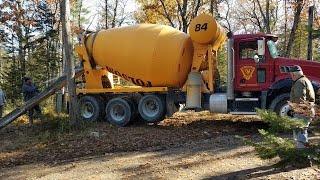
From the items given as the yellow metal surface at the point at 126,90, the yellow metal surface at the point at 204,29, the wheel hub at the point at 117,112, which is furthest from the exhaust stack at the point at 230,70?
the wheel hub at the point at 117,112

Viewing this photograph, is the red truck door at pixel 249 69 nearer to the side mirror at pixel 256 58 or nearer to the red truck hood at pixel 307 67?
the side mirror at pixel 256 58

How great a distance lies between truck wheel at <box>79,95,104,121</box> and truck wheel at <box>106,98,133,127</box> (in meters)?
0.40

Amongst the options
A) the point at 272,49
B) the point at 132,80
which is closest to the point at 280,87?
the point at 272,49

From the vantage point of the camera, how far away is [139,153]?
1027 centimetres

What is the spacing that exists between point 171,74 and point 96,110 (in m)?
3.10

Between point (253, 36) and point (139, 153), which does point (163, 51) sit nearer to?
point (253, 36)

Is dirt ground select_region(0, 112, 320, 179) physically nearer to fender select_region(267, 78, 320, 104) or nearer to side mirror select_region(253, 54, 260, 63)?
fender select_region(267, 78, 320, 104)

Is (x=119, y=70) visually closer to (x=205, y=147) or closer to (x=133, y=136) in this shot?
(x=133, y=136)

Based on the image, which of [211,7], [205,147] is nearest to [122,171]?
[205,147]

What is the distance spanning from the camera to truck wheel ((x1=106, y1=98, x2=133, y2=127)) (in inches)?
587

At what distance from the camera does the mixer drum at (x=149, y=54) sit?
14117 millimetres

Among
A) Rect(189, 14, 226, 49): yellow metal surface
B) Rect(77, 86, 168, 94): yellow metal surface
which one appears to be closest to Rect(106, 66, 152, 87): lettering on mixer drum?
Rect(77, 86, 168, 94): yellow metal surface

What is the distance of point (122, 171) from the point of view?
28.5ft

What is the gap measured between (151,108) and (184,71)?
5.18 feet
